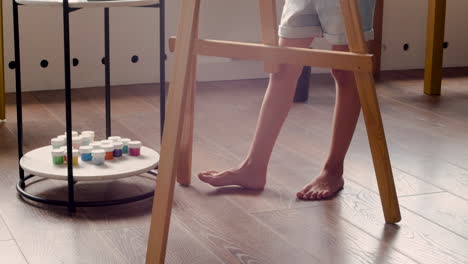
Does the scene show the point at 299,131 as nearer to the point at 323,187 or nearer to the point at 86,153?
the point at 323,187

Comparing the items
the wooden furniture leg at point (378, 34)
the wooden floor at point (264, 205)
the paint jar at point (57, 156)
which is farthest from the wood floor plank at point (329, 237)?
the wooden furniture leg at point (378, 34)

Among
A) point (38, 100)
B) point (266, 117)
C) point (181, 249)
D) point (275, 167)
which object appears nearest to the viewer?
point (181, 249)

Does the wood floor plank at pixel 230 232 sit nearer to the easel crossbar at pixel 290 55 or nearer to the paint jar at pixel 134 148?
the paint jar at pixel 134 148

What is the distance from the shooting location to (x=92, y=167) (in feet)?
6.73

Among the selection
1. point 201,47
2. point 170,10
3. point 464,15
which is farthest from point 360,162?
point 464,15

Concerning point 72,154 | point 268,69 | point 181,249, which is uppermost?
point 268,69

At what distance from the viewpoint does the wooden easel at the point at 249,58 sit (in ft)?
4.84

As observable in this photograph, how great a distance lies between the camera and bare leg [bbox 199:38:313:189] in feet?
6.84

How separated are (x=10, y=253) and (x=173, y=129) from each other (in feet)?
1.63

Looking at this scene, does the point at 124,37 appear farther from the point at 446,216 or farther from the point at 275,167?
the point at 446,216

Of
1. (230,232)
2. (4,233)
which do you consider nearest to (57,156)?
(4,233)

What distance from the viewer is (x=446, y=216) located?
6.36 ft

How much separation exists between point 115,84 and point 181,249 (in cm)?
199

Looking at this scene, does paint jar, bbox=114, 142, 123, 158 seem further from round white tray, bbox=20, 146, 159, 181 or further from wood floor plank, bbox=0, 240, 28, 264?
wood floor plank, bbox=0, 240, 28, 264
